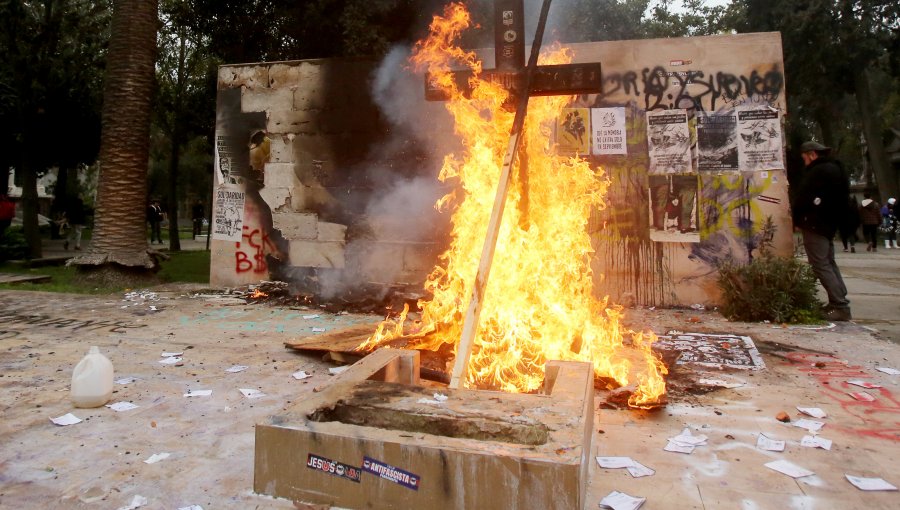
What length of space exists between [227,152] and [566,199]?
634cm

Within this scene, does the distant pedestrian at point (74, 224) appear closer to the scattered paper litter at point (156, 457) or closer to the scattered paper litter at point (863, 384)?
the scattered paper litter at point (156, 457)

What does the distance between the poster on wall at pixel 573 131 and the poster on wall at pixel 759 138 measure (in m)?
2.09

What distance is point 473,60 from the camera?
7.70m

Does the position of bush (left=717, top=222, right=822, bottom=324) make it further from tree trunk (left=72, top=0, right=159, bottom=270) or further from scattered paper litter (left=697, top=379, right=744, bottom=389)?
tree trunk (left=72, top=0, right=159, bottom=270)

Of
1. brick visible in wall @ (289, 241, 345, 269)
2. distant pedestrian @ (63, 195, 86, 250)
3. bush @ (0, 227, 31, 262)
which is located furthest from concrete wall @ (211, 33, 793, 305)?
distant pedestrian @ (63, 195, 86, 250)

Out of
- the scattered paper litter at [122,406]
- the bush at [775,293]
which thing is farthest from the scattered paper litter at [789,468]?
the bush at [775,293]

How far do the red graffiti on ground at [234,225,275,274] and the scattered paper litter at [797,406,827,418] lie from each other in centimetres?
775

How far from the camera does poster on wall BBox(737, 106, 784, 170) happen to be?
25.2 feet

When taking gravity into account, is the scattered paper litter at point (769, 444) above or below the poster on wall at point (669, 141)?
below

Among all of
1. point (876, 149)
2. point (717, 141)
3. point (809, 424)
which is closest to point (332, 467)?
point (809, 424)

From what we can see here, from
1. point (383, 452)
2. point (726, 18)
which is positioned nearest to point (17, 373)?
point (383, 452)

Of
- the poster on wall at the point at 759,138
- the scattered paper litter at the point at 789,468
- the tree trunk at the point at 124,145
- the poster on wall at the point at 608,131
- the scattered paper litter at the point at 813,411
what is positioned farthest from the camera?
the tree trunk at the point at 124,145

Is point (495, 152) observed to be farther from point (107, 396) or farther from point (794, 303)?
point (794, 303)

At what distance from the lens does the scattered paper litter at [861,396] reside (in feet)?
13.7
